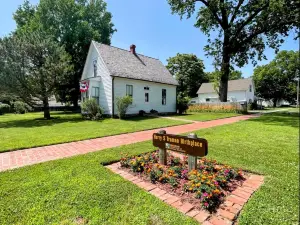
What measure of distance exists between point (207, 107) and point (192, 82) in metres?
22.6

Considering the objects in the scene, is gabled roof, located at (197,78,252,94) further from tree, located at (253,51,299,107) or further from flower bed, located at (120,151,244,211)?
flower bed, located at (120,151,244,211)

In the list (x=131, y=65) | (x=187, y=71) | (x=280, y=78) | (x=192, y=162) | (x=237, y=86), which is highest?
(x=187, y=71)

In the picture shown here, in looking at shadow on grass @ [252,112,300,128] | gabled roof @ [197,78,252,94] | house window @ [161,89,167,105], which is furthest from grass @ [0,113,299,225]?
gabled roof @ [197,78,252,94]

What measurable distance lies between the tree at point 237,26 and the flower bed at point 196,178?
16529mm

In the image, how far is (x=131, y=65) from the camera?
17.3m

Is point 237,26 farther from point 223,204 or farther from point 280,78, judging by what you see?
point 280,78

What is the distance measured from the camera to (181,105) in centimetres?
2055

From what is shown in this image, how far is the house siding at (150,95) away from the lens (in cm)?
1547

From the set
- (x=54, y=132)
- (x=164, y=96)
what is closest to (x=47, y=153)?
(x=54, y=132)

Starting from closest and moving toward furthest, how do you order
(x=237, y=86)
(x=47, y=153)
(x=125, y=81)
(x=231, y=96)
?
(x=47, y=153) < (x=125, y=81) < (x=237, y=86) < (x=231, y=96)

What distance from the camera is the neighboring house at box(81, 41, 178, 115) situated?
15250mm

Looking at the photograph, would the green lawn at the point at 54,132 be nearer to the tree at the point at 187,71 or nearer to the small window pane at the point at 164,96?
the small window pane at the point at 164,96

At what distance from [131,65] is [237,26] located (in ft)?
35.7

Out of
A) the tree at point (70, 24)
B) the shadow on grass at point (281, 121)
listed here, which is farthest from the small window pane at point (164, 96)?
the tree at point (70, 24)
